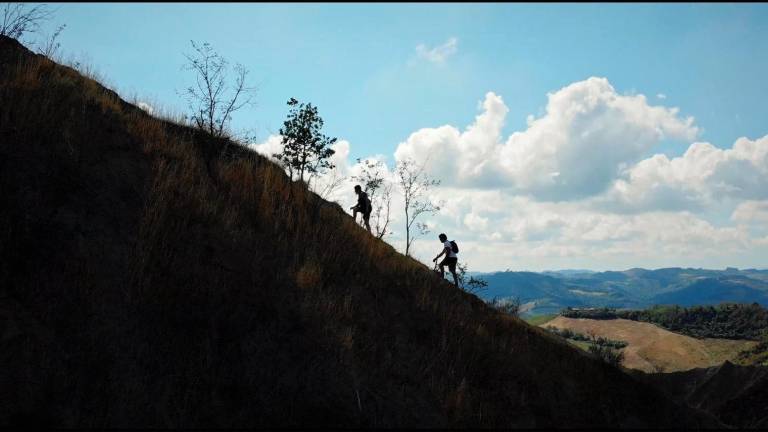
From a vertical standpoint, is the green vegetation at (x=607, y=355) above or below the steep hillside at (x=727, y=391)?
above

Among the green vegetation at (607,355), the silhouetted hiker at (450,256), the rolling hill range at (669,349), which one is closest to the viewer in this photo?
the green vegetation at (607,355)

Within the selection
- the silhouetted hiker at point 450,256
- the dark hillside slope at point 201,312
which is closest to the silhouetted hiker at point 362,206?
the silhouetted hiker at point 450,256

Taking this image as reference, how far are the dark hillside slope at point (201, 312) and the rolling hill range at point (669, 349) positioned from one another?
151 meters

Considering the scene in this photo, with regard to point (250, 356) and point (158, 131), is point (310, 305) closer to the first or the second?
point (250, 356)

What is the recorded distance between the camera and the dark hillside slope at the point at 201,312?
541 centimetres

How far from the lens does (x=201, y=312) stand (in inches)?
259

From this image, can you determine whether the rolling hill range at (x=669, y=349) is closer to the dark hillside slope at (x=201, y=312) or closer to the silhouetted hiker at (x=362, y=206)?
the silhouetted hiker at (x=362, y=206)

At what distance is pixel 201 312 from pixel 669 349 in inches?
7478

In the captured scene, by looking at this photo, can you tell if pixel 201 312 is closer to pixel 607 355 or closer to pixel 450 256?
pixel 450 256

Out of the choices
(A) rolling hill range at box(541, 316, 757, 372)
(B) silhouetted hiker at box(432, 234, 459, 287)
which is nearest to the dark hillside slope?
(B) silhouetted hiker at box(432, 234, 459, 287)

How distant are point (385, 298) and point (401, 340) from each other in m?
1.27

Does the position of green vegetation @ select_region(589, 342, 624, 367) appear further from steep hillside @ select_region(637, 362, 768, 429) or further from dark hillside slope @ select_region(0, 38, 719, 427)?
dark hillside slope @ select_region(0, 38, 719, 427)

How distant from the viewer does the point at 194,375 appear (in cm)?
580

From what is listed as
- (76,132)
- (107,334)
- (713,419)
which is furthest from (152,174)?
(713,419)
